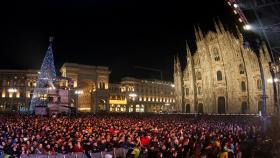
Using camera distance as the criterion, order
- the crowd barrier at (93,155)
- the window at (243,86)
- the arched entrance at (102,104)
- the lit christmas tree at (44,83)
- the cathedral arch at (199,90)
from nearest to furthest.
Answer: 1. the crowd barrier at (93,155)
2. the lit christmas tree at (44,83)
3. the window at (243,86)
4. the cathedral arch at (199,90)
5. the arched entrance at (102,104)

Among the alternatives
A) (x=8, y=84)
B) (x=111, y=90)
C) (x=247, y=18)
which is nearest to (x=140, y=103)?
(x=111, y=90)

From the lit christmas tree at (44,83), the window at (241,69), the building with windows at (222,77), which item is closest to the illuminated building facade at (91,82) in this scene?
the lit christmas tree at (44,83)

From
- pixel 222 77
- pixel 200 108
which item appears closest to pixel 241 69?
pixel 222 77

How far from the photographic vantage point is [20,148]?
16594mm

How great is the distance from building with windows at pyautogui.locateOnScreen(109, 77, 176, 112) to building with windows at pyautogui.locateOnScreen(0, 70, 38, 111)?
2827 cm

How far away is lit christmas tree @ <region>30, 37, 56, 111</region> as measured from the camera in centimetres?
5388

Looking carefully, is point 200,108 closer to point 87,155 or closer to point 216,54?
point 216,54

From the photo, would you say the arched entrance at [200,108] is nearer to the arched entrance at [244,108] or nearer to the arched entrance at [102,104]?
the arched entrance at [244,108]

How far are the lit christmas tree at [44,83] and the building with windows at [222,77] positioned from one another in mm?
27873

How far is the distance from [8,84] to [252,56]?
80.3 metres

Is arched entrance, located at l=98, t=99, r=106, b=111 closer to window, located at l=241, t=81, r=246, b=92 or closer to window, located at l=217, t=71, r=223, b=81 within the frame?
window, located at l=217, t=71, r=223, b=81

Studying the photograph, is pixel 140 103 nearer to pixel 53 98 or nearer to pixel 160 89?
pixel 160 89

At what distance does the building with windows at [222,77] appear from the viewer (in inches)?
2108

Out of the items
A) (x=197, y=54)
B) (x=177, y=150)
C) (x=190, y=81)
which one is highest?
(x=197, y=54)
